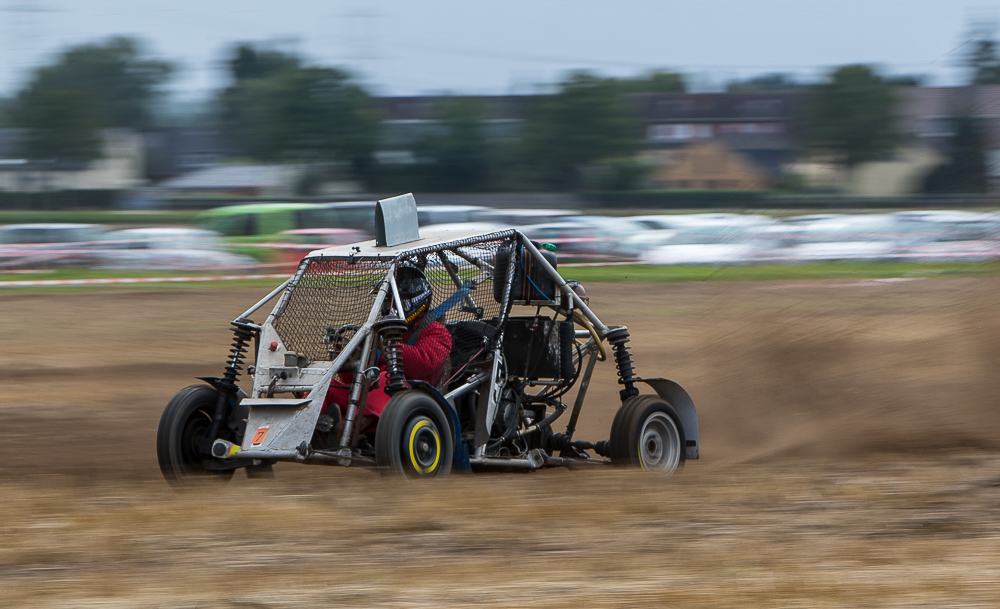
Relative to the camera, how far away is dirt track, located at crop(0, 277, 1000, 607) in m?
3.69

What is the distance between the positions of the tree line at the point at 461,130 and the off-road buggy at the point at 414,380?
22.9 meters

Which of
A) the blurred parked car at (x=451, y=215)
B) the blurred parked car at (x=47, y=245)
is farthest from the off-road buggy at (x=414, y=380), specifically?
the blurred parked car at (x=451, y=215)

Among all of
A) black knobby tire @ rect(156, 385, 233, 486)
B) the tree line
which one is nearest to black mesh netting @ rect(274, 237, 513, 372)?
black knobby tire @ rect(156, 385, 233, 486)

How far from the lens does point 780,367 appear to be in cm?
834

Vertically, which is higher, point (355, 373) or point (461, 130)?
point (461, 130)

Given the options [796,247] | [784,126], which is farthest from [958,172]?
[784,126]

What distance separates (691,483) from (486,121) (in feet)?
93.8

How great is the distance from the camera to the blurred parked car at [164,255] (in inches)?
819

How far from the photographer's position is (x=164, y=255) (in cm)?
2095

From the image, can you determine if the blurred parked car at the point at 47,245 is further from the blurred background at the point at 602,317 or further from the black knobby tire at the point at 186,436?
the black knobby tire at the point at 186,436

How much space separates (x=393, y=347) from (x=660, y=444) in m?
2.09

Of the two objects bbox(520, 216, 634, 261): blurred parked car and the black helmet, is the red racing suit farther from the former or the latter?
bbox(520, 216, 634, 261): blurred parked car

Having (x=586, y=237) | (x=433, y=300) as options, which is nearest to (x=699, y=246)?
(x=586, y=237)

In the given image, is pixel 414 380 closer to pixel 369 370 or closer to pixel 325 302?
pixel 369 370
